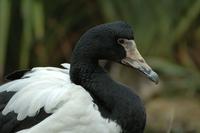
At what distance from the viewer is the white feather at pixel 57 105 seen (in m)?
5.86

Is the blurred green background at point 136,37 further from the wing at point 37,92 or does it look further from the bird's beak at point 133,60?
the bird's beak at point 133,60

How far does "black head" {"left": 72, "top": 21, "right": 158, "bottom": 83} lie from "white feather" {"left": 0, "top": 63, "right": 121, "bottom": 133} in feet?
0.80

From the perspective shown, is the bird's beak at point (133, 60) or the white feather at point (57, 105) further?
the bird's beak at point (133, 60)

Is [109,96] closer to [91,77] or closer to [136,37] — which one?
[91,77]

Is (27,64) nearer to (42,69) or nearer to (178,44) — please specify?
(178,44)

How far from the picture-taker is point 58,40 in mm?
9953

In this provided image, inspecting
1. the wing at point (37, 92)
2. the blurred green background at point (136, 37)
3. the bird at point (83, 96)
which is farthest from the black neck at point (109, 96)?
the blurred green background at point (136, 37)

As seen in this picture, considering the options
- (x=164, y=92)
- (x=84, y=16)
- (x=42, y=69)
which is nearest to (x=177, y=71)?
(x=164, y=92)

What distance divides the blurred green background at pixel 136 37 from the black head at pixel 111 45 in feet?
10.4

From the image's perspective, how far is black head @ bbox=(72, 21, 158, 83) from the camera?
6094 mm

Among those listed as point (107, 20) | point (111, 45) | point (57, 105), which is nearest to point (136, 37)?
point (107, 20)

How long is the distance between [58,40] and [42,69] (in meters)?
3.65

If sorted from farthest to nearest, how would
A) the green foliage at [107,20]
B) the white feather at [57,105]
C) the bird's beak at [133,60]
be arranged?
the green foliage at [107,20]
the bird's beak at [133,60]
the white feather at [57,105]

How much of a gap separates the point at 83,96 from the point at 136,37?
3.82 meters
